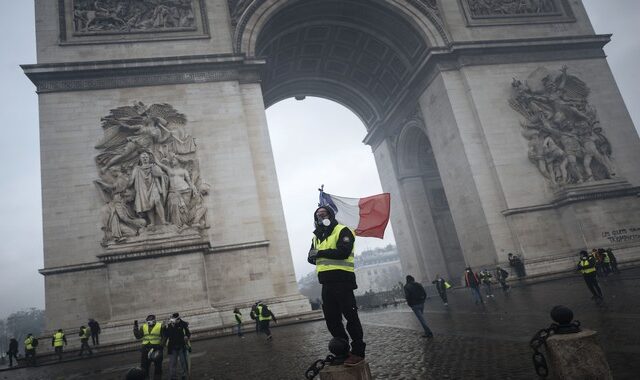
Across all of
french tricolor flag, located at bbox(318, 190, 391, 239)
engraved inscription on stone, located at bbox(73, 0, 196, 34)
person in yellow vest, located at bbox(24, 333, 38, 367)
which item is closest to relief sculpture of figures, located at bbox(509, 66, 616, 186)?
french tricolor flag, located at bbox(318, 190, 391, 239)

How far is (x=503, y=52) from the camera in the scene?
21.4 meters

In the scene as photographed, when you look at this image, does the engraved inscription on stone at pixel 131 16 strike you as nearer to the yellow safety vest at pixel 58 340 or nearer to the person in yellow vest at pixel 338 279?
the yellow safety vest at pixel 58 340

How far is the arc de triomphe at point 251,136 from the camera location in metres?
15.0

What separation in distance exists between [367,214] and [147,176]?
1162 centimetres

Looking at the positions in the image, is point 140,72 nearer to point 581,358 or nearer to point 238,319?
point 238,319

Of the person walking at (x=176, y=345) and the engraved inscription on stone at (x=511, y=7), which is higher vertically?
the engraved inscription on stone at (x=511, y=7)

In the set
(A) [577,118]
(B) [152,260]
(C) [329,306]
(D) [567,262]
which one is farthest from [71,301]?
(A) [577,118]

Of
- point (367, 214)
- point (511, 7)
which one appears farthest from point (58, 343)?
point (511, 7)

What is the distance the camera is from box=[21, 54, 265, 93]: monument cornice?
16.7 metres

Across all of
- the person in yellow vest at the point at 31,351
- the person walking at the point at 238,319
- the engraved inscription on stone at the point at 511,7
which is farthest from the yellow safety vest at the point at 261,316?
the engraved inscription on stone at the point at 511,7

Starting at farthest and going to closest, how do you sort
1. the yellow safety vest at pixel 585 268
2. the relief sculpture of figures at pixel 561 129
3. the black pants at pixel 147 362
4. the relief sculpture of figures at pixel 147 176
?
the relief sculpture of figures at pixel 561 129, the relief sculpture of figures at pixel 147 176, the yellow safety vest at pixel 585 268, the black pants at pixel 147 362

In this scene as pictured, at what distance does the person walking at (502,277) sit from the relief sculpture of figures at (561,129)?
5317mm

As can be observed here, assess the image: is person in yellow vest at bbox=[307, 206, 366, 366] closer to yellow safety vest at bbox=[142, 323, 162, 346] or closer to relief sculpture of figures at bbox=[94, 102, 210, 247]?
yellow safety vest at bbox=[142, 323, 162, 346]

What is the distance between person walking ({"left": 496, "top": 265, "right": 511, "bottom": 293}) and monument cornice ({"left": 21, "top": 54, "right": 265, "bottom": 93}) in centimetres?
1344
